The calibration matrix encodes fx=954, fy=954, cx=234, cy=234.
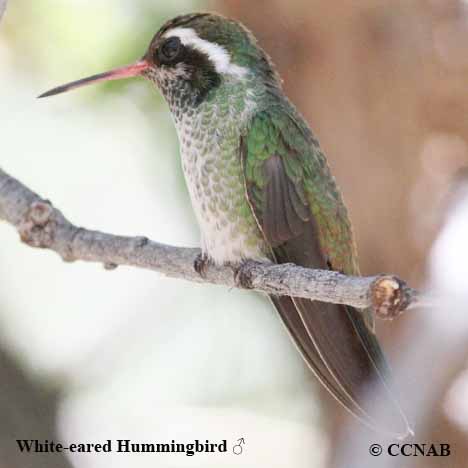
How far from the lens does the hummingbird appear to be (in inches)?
144

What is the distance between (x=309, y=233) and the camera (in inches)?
150

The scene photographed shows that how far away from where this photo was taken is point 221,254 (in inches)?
147

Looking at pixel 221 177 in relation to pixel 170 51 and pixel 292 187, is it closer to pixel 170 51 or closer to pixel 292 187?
pixel 292 187

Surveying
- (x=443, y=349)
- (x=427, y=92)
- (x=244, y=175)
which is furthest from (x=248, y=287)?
(x=427, y=92)

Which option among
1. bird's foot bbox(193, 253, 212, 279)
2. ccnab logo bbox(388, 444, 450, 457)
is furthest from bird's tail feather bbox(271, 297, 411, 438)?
ccnab logo bbox(388, 444, 450, 457)

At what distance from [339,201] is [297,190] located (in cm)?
20

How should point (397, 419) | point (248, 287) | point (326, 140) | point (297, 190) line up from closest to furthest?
point (397, 419) → point (248, 287) → point (297, 190) → point (326, 140)

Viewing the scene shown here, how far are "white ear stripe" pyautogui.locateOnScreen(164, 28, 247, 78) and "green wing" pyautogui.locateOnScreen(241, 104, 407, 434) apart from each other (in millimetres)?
222

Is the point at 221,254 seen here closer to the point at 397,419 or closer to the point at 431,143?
the point at 397,419

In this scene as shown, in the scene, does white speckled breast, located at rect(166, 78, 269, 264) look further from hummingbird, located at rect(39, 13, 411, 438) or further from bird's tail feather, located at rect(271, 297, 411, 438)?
bird's tail feather, located at rect(271, 297, 411, 438)

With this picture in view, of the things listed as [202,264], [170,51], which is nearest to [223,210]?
[202,264]

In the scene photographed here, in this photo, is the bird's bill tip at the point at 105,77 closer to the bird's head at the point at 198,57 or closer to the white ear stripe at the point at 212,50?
the bird's head at the point at 198,57

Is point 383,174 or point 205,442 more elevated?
point 383,174

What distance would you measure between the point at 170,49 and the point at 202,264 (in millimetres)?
894
